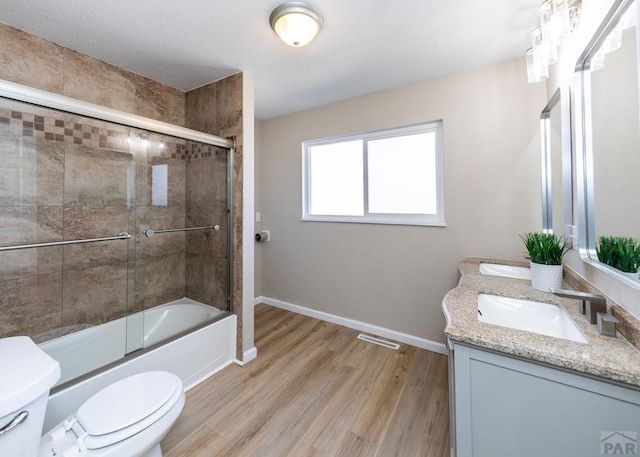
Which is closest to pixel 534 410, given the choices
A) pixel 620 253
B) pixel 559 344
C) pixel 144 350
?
pixel 559 344

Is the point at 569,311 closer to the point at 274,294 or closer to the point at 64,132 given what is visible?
the point at 274,294

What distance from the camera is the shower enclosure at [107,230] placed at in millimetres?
1598

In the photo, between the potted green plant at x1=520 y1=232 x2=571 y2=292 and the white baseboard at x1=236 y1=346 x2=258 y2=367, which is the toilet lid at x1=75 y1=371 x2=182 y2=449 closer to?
the white baseboard at x1=236 y1=346 x2=258 y2=367

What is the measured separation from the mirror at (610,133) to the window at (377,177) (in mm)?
1065

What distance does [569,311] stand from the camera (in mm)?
1084

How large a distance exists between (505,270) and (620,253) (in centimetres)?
88

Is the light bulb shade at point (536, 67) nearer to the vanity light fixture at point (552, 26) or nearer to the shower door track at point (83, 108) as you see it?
the vanity light fixture at point (552, 26)

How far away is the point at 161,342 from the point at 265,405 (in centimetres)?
81

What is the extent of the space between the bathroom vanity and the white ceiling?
1672mm

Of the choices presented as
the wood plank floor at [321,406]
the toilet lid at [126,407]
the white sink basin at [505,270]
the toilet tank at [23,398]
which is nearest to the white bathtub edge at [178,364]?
the wood plank floor at [321,406]

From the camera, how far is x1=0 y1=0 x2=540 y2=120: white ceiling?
1.42 metres

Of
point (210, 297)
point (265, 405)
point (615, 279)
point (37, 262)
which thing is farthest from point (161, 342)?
point (615, 279)

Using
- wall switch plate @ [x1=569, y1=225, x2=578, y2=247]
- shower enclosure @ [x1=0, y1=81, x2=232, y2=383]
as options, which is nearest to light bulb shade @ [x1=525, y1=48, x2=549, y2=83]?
wall switch plate @ [x1=569, y1=225, x2=578, y2=247]

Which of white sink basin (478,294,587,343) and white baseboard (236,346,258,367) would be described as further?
white baseboard (236,346,258,367)
